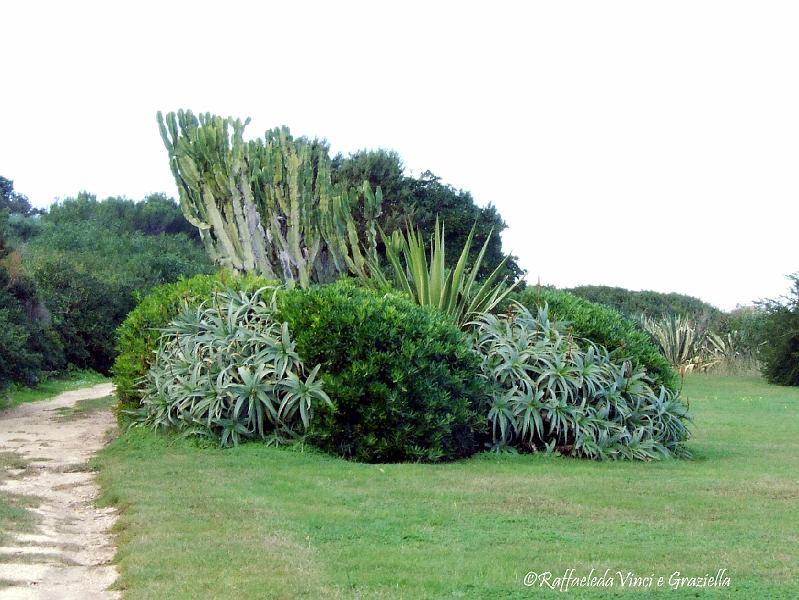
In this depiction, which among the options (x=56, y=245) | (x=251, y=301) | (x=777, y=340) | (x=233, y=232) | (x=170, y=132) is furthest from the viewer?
(x=56, y=245)

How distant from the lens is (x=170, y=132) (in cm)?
2117

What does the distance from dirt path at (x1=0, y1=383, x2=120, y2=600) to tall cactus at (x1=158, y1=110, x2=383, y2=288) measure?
542 cm

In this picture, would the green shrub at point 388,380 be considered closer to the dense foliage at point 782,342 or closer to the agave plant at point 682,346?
the dense foliage at point 782,342

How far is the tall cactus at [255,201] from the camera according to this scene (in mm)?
19594

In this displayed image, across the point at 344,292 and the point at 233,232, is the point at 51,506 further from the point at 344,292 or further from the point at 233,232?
the point at 233,232

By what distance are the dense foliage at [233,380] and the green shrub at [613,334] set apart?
3.78m

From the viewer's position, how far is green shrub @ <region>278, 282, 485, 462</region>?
35.0 feet

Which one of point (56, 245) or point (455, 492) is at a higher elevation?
point (56, 245)

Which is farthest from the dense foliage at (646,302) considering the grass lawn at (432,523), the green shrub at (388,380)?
the grass lawn at (432,523)

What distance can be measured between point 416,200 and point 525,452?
2250cm

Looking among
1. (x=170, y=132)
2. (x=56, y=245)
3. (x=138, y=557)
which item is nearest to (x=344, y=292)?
(x=138, y=557)

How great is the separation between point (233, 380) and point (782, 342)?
19855mm

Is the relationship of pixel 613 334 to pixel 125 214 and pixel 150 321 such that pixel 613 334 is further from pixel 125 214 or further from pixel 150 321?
pixel 125 214

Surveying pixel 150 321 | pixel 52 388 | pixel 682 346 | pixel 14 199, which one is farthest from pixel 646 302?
pixel 14 199
